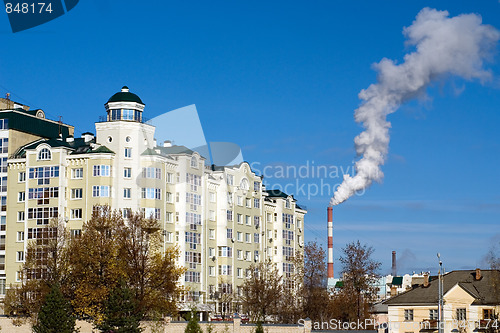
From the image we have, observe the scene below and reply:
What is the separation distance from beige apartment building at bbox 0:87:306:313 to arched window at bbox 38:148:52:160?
12cm

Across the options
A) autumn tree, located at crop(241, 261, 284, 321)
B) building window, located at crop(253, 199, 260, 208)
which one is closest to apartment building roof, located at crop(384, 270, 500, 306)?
autumn tree, located at crop(241, 261, 284, 321)

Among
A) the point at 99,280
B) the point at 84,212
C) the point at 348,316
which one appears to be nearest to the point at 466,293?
the point at 348,316

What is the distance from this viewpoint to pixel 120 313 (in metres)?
66.1

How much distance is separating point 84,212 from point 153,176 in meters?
9.47

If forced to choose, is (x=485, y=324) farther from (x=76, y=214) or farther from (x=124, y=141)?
(x=76, y=214)

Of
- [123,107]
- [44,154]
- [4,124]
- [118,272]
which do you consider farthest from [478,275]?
[4,124]

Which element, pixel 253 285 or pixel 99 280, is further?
pixel 253 285

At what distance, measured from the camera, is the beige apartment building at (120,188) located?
315 feet

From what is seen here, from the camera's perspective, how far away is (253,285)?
94.8 metres

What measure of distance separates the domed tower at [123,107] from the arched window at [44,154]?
8.50m

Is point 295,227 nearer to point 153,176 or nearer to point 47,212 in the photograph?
point 153,176

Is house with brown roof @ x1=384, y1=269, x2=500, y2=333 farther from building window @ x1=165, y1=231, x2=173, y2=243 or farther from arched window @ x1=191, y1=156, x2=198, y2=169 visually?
arched window @ x1=191, y1=156, x2=198, y2=169

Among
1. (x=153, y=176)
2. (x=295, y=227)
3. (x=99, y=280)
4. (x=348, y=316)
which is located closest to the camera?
(x=99, y=280)

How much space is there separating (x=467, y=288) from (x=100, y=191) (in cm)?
4408
